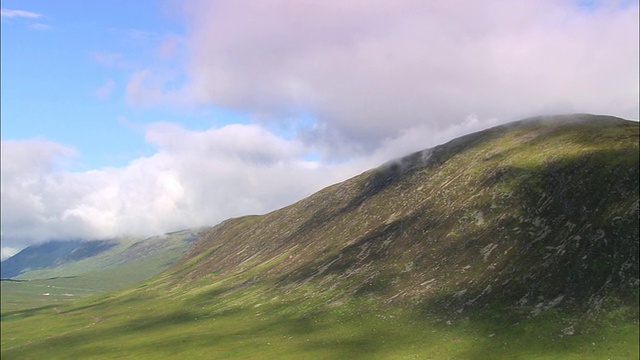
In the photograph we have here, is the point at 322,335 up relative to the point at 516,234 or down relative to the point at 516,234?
down

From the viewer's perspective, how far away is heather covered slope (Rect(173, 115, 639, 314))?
92.4 metres

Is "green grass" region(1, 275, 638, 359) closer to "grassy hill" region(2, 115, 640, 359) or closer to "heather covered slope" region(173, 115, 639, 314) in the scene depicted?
"grassy hill" region(2, 115, 640, 359)

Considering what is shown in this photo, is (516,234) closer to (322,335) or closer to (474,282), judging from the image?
(474,282)

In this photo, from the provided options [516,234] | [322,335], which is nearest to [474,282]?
[516,234]

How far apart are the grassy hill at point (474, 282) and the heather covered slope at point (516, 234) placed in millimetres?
418

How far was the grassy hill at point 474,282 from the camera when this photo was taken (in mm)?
83312

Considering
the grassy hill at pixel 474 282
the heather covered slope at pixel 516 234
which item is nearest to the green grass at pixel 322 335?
the grassy hill at pixel 474 282

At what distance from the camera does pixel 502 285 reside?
106188mm

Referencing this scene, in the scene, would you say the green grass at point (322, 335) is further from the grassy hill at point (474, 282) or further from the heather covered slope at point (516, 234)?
the heather covered slope at point (516, 234)

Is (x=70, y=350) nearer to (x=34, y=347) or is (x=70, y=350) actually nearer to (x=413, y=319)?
(x=34, y=347)

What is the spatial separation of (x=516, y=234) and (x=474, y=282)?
19.5 m

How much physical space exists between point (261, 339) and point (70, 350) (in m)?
75.7

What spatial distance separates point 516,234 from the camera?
122188 mm

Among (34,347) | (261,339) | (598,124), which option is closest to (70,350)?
(34,347)
